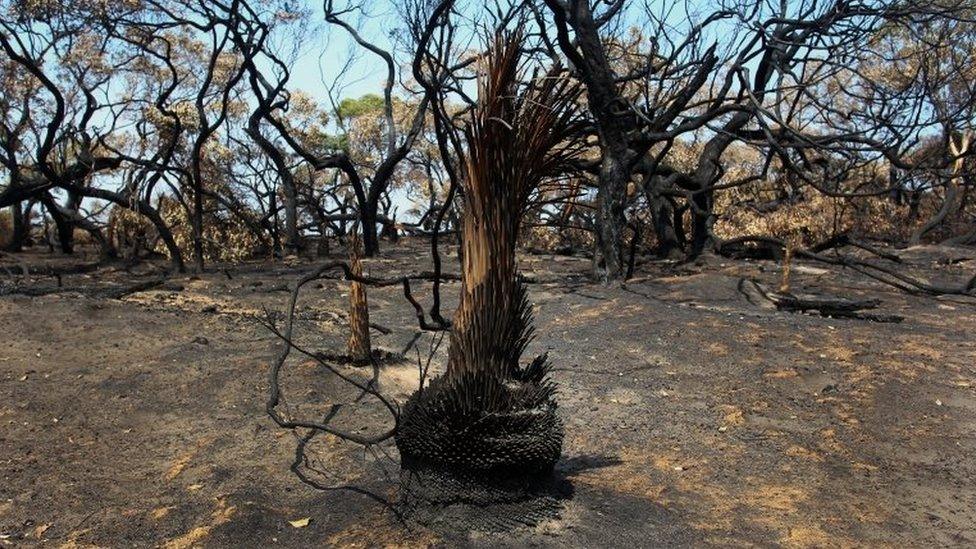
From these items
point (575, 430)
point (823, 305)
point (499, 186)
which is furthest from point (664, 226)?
point (499, 186)

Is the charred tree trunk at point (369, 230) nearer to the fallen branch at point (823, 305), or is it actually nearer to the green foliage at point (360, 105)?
the fallen branch at point (823, 305)

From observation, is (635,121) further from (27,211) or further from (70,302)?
(27,211)

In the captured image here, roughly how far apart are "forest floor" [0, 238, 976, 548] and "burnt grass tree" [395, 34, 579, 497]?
306 mm

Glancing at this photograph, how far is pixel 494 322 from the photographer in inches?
165

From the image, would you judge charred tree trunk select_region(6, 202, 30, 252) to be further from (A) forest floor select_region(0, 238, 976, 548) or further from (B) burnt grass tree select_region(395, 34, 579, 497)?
(B) burnt grass tree select_region(395, 34, 579, 497)

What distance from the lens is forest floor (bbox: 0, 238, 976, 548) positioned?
425 cm

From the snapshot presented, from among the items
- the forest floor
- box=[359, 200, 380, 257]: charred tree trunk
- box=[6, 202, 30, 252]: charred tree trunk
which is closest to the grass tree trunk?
the forest floor

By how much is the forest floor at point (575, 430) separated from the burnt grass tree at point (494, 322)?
306 millimetres

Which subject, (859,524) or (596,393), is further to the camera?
(596,393)

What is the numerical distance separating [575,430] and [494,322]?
2.24 metres

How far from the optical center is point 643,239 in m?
19.8

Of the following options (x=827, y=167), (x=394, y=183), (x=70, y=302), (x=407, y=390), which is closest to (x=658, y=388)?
(x=407, y=390)

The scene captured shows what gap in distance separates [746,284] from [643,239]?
8000 millimetres

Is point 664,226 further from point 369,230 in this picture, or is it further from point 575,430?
point 575,430
